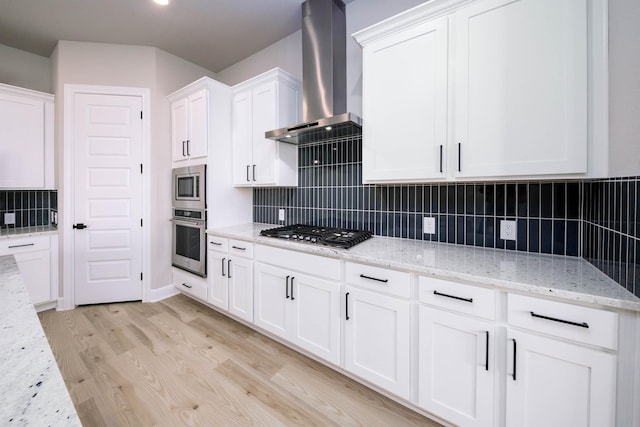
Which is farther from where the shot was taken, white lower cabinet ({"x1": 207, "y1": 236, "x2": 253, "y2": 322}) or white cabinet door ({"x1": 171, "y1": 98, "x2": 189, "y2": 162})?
white cabinet door ({"x1": 171, "y1": 98, "x2": 189, "y2": 162})

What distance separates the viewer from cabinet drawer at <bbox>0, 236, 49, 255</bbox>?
260 centimetres

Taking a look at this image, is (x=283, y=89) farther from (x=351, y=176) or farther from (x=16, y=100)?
(x=16, y=100)

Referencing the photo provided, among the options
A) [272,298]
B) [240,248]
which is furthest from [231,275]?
[272,298]

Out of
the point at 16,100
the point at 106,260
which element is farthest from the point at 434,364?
the point at 16,100

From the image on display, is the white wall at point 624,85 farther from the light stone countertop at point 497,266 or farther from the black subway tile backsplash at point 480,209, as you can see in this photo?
the light stone countertop at point 497,266

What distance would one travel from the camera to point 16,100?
2.79 metres

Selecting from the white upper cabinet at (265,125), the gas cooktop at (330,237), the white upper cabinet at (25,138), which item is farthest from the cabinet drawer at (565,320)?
the white upper cabinet at (25,138)

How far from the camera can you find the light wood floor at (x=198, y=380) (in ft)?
5.13

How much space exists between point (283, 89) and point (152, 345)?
99.1 inches

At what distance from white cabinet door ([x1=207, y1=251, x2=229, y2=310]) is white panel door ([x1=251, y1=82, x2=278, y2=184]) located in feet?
2.77

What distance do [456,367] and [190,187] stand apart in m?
2.85

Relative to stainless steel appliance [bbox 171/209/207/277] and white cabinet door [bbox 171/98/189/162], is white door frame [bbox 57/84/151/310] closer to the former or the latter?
white cabinet door [bbox 171/98/189/162]

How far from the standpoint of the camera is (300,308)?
197 centimetres

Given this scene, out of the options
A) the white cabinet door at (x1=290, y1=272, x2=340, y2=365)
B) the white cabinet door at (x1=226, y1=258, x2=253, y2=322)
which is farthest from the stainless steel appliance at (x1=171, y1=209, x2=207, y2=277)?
the white cabinet door at (x1=290, y1=272, x2=340, y2=365)
